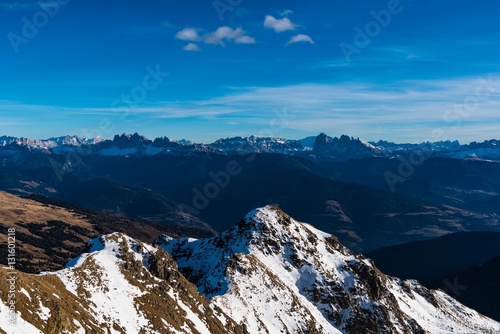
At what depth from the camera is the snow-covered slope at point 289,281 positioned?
131 meters

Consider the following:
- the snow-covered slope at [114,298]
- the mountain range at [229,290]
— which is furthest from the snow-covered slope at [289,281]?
the snow-covered slope at [114,298]

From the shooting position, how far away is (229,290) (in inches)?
5138

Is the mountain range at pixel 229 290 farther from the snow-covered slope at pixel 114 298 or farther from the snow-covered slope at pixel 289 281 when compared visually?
the snow-covered slope at pixel 289 281

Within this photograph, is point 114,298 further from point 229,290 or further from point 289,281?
point 289,281

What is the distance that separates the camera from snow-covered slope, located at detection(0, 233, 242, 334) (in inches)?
2709

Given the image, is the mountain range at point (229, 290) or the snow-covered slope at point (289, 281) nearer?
the mountain range at point (229, 290)

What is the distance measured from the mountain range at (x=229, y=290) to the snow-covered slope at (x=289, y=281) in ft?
1.24

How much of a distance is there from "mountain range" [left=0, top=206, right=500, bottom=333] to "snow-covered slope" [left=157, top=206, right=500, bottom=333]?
1.24ft

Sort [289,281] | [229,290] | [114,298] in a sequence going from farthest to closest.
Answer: [289,281] → [229,290] → [114,298]

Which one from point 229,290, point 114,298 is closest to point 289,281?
point 229,290

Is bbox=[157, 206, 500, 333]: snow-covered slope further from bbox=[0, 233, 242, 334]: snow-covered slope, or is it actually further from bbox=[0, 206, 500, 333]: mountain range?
bbox=[0, 233, 242, 334]: snow-covered slope

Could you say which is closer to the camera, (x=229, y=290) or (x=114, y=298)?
(x=114, y=298)

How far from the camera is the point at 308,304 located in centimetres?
14450

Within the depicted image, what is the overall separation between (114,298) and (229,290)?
4613cm
